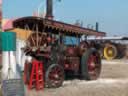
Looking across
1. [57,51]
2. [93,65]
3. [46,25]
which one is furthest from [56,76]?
[93,65]

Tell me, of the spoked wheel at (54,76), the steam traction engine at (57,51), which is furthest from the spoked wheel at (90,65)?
the spoked wheel at (54,76)

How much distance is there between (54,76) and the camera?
14844 mm

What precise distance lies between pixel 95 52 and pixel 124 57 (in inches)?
1013

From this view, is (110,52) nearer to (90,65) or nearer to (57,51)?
(90,65)

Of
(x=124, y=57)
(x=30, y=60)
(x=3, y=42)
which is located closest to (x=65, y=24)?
(x=30, y=60)

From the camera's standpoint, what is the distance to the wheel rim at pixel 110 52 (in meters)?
41.1

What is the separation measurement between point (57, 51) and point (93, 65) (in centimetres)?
256

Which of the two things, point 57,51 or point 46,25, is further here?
point 57,51

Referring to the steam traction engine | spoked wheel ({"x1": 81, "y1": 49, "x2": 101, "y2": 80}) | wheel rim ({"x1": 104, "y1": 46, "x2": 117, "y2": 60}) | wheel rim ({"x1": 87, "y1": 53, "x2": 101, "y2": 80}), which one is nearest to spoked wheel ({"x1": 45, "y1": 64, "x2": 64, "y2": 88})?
the steam traction engine

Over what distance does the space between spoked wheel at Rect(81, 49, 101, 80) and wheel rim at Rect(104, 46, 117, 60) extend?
22872 millimetres

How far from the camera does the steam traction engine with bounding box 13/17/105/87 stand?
14844mm

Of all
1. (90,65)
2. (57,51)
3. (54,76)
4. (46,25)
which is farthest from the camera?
(90,65)

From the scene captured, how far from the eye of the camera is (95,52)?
1797 cm

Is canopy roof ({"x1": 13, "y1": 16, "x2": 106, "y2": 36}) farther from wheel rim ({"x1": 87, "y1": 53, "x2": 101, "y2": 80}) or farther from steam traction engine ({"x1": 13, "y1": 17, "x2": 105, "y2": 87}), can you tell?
wheel rim ({"x1": 87, "y1": 53, "x2": 101, "y2": 80})
